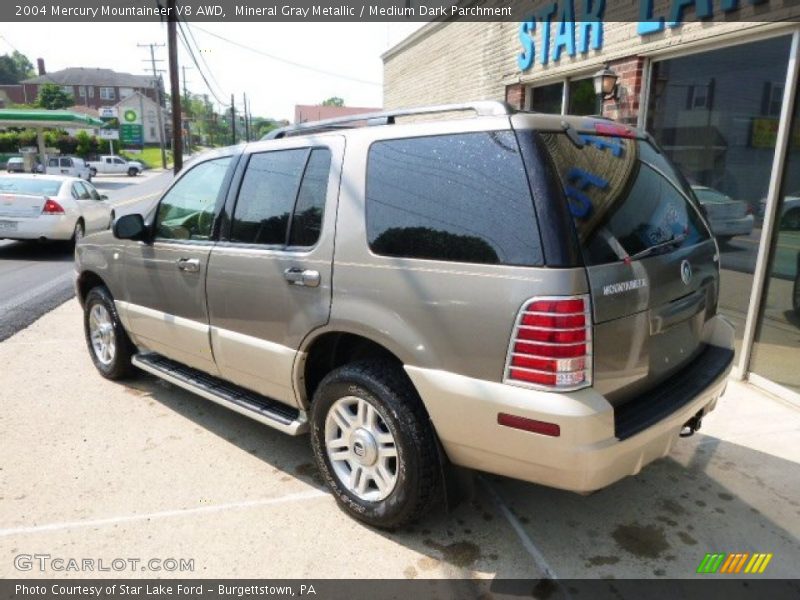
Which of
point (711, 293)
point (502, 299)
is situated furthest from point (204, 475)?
point (711, 293)

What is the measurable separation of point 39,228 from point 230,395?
8875mm

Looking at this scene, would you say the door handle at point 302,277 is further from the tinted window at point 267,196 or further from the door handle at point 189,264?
the door handle at point 189,264

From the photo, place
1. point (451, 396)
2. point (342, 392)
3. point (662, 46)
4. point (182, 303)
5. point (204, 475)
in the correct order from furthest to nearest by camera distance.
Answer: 1. point (662, 46)
2. point (182, 303)
3. point (204, 475)
4. point (342, 392)
5. point (451, 396)

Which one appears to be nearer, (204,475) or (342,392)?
(342,392)

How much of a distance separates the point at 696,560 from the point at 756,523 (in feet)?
1.76

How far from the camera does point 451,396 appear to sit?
2.51 m

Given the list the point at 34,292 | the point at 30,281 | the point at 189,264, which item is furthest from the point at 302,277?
the point at 30,281

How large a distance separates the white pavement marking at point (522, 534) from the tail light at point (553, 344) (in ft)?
3.10

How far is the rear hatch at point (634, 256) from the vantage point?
2.38m

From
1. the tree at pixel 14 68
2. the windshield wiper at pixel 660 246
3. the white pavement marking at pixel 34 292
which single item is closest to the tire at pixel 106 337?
the white pavement marking at pixel 34 292

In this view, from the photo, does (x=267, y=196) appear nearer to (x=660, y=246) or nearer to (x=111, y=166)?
(x=660, y=246)

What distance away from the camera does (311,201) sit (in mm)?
3146

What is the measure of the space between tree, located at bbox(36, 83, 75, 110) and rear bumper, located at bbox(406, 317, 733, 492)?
104m

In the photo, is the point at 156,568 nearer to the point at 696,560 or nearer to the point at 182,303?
the point at 182,303
